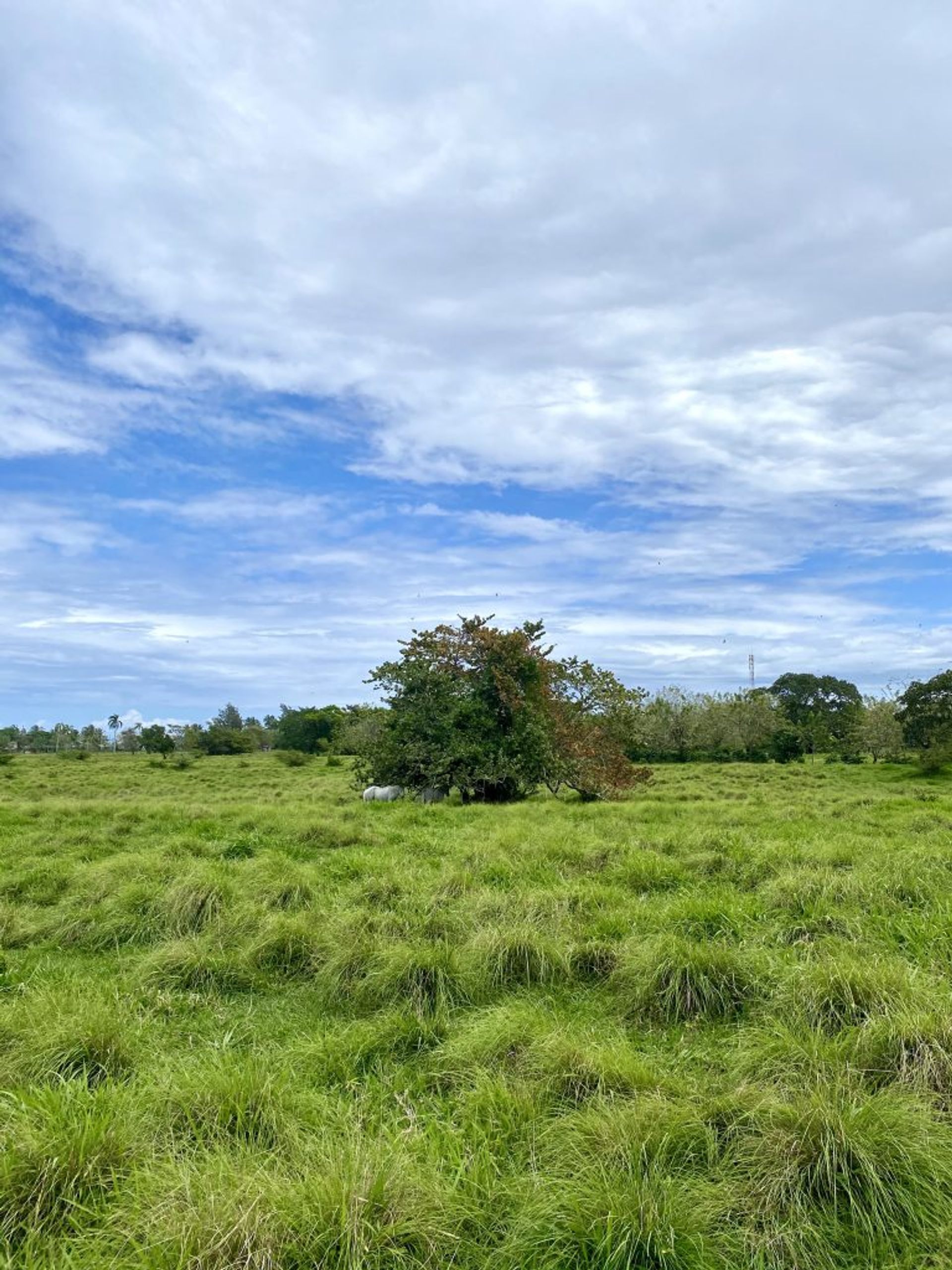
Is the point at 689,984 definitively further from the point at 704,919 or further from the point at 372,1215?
the point at 372,1215

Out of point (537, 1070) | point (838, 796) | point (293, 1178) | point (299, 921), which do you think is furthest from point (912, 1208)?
point (838, 796)

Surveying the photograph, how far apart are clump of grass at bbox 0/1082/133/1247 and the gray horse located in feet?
58.1

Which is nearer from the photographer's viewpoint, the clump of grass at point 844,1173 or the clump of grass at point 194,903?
the clump of grass at point 844,1173

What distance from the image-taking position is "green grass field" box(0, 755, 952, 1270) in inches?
112

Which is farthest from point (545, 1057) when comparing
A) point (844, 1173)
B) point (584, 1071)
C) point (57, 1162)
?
point (57, 1162)

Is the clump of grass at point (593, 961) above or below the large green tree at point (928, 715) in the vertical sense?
below

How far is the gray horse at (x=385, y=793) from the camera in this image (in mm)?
21453

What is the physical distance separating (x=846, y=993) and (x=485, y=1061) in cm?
211

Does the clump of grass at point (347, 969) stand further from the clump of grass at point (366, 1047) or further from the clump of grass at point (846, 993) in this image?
the clump of grass at point (846, 993)

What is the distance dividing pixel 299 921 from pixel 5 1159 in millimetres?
3508

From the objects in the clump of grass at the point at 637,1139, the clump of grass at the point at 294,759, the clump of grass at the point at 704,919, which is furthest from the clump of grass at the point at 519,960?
the clump of grass at the point at 294,759

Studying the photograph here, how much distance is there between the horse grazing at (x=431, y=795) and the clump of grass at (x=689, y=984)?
16298mm

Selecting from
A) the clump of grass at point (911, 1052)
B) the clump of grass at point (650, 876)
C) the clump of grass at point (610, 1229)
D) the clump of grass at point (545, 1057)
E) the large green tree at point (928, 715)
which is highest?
the large green tree at point (928, 715)

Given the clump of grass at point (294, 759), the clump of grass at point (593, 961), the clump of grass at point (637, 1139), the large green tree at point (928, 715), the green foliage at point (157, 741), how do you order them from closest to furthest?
the clump of grass at point (637, 1139) < the clump of grass at point (593, 961) < the large green tree at point (928, 715) < the clump of grass at point (294, 759) < the green foliage at point (157, 741)
